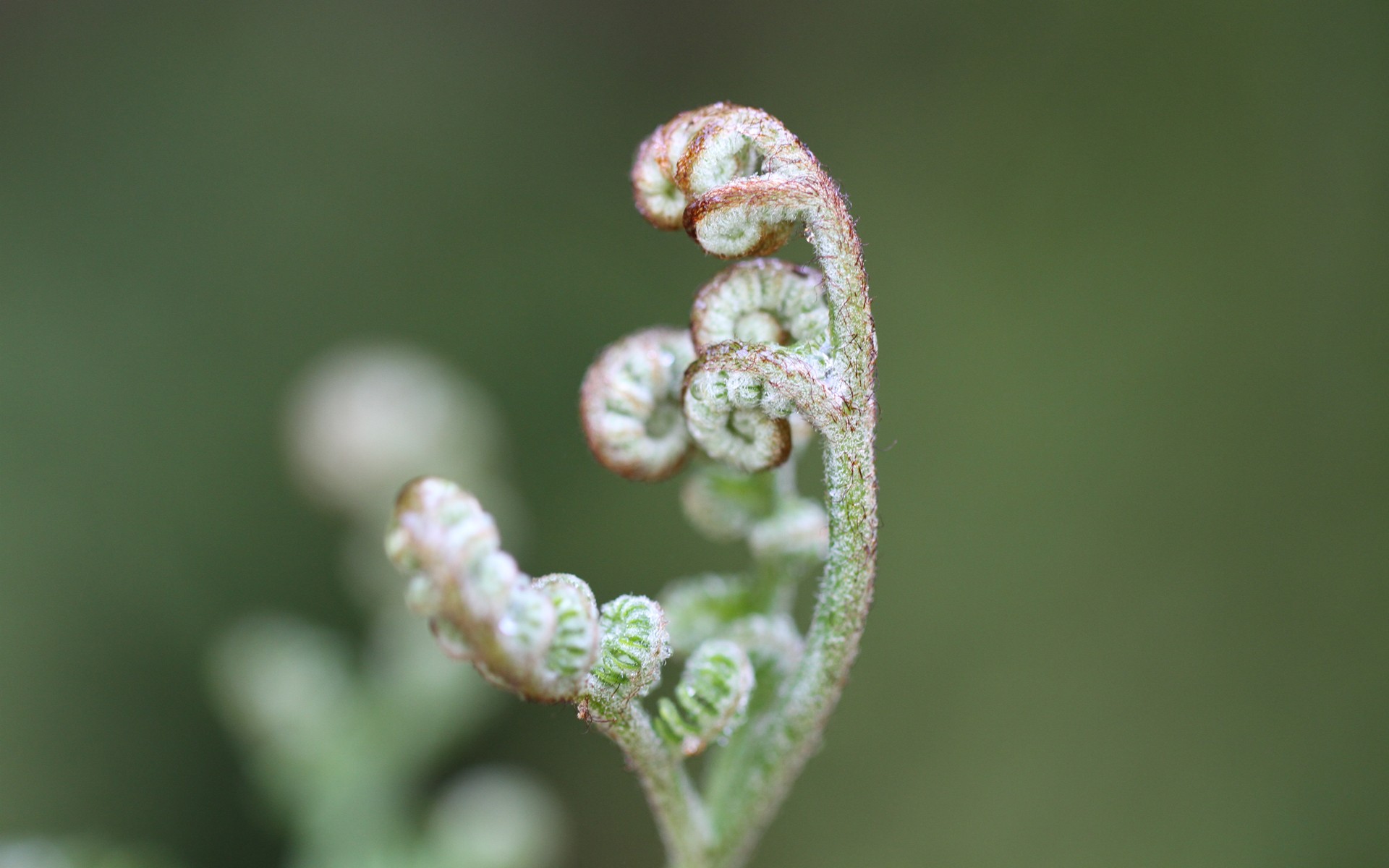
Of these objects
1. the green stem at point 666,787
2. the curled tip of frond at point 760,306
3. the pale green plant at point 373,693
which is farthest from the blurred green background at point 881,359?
the curled tip of frond at point 760,306

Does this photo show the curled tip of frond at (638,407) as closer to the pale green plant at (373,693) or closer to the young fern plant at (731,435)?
the young fern plant at (731,435)

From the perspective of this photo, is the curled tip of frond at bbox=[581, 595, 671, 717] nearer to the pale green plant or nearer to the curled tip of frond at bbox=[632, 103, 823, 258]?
the curled tip of frond at bbox=[632, 103, 823, 258]

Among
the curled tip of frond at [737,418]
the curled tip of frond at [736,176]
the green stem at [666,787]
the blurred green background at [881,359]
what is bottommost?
the green stem at [666,787]

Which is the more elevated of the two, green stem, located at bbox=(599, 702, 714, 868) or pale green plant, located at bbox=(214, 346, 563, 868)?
pale green plant, located at bbox=(214, 346, 563, 868)

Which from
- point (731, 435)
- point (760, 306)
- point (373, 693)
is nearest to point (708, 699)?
point (731, 435)

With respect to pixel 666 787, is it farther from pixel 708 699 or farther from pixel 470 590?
pixel 470 590

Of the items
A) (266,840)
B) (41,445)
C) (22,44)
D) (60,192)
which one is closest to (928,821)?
(266,840)

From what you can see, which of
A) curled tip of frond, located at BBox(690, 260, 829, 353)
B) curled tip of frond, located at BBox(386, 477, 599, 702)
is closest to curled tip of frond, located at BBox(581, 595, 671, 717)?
curled tip of frond, located at BBox(386, 477, 599, 702)
